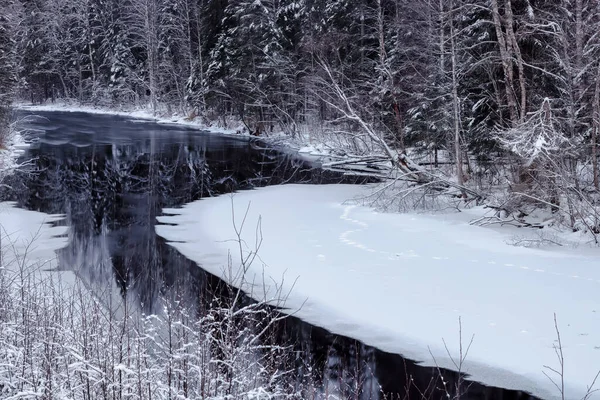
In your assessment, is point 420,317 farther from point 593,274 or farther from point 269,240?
point 269,240

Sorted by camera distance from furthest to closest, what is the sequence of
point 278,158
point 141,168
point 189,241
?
point 278,158 < point 141,168 < point 189,241

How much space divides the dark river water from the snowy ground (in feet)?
1.52

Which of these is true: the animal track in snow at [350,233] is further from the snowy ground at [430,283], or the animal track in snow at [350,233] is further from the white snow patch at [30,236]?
the white snow patch at [30,236]

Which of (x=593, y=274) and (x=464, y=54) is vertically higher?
(x=464, y=54)

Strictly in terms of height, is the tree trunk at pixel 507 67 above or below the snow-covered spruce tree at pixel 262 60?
below

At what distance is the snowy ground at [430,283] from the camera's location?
7453 mm

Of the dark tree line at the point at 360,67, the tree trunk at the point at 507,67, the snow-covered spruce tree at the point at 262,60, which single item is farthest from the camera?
the snow-covered spruce tree at the point at 262,60

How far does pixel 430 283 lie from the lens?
995 centimetres

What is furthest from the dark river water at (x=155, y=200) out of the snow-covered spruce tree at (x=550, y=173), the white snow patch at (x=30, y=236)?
the snow-covered spruce tree at (x=550, y=173)

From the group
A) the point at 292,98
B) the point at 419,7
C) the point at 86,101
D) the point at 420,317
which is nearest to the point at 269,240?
the point at 420,317

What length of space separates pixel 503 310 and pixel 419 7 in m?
15.8

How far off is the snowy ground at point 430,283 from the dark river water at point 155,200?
46 centimetres

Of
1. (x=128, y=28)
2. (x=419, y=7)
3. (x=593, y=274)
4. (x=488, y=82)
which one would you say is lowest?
(x=593, y=274)

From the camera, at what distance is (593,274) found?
990cm
